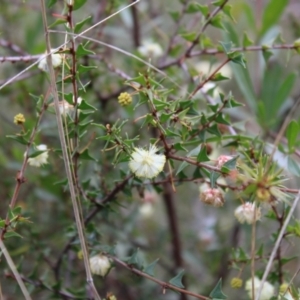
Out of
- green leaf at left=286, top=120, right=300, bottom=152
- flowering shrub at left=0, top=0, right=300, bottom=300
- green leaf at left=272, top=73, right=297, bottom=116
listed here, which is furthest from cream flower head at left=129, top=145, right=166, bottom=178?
green leaf at left=272, top=73, right=297, bottom=116

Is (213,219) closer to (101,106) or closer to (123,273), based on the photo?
(123,273)

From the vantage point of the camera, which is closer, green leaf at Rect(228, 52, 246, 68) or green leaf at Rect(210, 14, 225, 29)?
green leaf at Rect(228, 52, 246, 68)

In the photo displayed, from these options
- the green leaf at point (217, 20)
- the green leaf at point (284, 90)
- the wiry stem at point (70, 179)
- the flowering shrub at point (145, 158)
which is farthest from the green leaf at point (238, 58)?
the green leaf at point (284, 90)

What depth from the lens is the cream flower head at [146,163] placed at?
2.03 ft

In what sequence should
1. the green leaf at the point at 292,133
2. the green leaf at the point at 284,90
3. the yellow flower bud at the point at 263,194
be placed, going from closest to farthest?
the yellow flower bud at the point at 263,194
the green leaf at the point at 292,133
the green leaf at the point at 284,90

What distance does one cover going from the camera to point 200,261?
1.30m

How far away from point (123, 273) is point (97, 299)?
26.0 inches

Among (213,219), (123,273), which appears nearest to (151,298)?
(123,273)

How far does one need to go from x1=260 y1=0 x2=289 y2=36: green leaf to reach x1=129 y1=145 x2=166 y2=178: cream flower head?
2.31ft

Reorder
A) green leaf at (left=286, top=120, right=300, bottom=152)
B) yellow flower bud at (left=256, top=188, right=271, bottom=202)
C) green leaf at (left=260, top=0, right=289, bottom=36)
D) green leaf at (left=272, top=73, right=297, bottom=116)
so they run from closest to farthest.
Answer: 1. yellow flower bud at (left=256, top=188, right=271, bottom=202)
2. green leaf at (left=286, top=120, right=300, bottom=152)
3. green leaf at (left=272, top=73, right=297, bottom=116)
4. green leaf at (left=260, top=0, right=289, bottom=36)

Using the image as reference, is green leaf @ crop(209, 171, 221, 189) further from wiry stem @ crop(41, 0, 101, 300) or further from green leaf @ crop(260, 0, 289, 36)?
green leaf @ crop(260, 0, 289, 36)

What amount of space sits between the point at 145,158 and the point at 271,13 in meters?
0.73

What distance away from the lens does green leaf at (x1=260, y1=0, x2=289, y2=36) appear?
1200 millimetres

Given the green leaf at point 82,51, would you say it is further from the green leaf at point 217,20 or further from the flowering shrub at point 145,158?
the green leaf at point 217,20
